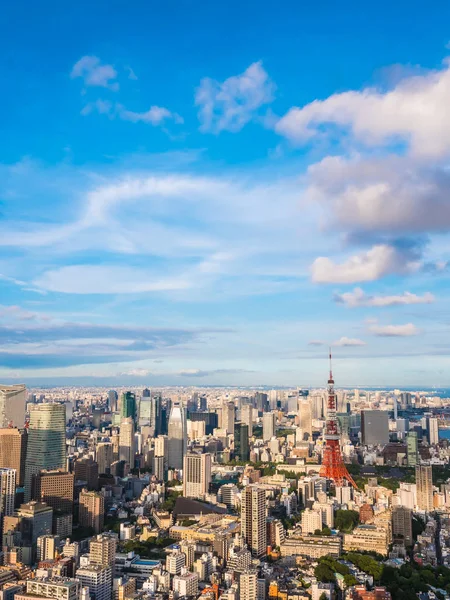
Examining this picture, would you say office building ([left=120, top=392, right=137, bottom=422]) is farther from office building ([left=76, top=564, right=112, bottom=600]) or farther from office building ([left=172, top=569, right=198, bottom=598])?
office building ([left=172, top=569, right=198, bottom=598])

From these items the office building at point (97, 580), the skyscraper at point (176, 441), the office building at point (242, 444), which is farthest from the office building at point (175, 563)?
the office building at point (242, 444)

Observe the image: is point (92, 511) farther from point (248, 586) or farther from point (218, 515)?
point (248, 586)

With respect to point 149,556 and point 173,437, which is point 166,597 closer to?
point 149,556

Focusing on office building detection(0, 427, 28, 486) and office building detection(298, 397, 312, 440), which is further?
office building detection(298, 397, 312, 440)

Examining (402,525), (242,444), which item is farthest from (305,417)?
(402,525)

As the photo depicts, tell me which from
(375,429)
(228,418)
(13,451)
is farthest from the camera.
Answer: (228,418)

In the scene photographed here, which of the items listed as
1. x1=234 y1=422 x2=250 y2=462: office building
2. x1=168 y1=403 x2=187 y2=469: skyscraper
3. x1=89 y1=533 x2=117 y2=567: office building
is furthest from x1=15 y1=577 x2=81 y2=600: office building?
x1=234 y1=422 x2=250 y2=462: office building

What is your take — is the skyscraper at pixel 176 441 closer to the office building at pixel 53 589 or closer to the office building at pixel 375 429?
the office building at pixel 375 429
